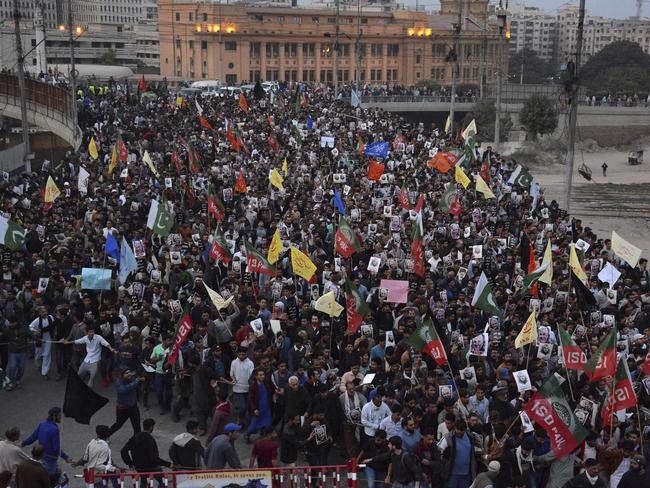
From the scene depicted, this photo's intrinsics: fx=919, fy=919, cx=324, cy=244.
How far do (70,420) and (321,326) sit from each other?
3.77 meters

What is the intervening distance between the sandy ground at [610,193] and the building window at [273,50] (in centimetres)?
4383

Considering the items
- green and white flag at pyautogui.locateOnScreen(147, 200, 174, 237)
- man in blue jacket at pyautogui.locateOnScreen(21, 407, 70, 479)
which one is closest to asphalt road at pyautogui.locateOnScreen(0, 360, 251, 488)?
man in blue jacket at pyautogui.locateOnScreen(21, 407, 70, 479)

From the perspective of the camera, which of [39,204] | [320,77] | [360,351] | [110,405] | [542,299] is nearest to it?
[360,351]

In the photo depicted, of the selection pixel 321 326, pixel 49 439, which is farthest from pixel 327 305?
pixel 49 439

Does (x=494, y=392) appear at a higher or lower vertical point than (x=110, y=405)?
higher

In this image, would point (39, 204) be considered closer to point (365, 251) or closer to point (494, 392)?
point (365, 251)

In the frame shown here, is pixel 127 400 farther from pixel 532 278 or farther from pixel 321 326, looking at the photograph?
pixel 532 278

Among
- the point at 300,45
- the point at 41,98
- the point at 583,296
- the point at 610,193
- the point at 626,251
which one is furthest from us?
the point at 300,45

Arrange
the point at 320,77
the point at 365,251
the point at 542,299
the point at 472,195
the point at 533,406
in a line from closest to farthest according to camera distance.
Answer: the point at 533,406 < the point at 542,299 < the point at 365,251 < the point at 472,195 < the point at 320,77

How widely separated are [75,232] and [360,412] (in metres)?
9.64

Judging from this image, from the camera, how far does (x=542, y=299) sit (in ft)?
49.8

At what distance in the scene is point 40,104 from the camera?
1323 inches

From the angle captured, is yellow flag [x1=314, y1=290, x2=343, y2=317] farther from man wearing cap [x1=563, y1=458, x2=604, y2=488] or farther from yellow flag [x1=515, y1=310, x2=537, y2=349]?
man wearing cap [x1=563, y1=458, x2=604, y2=488]

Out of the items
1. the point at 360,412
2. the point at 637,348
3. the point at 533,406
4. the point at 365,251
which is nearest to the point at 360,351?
the point at 360,412
